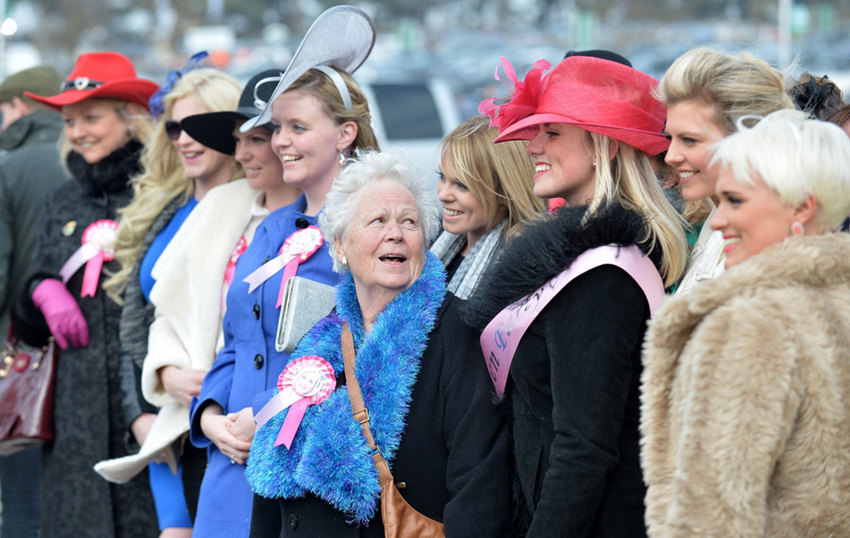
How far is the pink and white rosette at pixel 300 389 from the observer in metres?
2.87

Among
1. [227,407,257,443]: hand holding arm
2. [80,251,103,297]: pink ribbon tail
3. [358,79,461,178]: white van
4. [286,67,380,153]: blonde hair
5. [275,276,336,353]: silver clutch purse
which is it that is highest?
[286,67,380,153]: blonde hair

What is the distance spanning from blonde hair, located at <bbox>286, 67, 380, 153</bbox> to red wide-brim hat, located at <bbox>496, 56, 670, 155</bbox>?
944 millimetres

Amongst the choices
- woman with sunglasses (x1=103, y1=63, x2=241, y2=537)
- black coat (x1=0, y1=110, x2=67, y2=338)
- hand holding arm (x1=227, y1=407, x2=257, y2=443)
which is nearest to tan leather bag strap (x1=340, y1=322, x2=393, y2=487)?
Result: hand holding arm (x1=227, y1=407, x2=257, y2=443)

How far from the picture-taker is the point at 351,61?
12.7ft

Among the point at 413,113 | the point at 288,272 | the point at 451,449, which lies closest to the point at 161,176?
the point at 288,272

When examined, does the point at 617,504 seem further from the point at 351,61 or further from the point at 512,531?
the point at 351,61

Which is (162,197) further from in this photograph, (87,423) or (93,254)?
(87,423)

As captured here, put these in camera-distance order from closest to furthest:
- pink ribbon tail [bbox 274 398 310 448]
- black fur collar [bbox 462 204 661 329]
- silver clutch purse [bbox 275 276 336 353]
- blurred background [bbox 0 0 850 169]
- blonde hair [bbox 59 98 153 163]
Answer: black fur collar [bbox 462 204 661 329]
pink ribbon tail [bbox 274 398 310 448]
silver clutch purse [bbox 275 276 336 353]
blonde hair [bbox 59 98 153 163]
blurred background [bbox 0 0 850 169]

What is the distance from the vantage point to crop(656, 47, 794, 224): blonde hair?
2541 mm

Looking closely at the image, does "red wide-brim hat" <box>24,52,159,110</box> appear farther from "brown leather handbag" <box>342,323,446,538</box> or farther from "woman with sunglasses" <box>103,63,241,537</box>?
"brown leather handbag" <box>342,323,446,538</box>

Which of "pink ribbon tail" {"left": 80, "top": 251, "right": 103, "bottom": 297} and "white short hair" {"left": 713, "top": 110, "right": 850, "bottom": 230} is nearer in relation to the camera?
"white short hair" {"left": 713, "top": 110, "right": 850, "bottom": 230}

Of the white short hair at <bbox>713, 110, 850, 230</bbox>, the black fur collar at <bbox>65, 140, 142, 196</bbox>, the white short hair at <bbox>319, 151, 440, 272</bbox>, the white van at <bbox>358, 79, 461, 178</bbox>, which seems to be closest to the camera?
the white short hair at <bbox>713, 110, 850, 230</bbox>

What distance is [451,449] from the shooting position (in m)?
2.69

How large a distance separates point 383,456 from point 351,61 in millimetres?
1747
